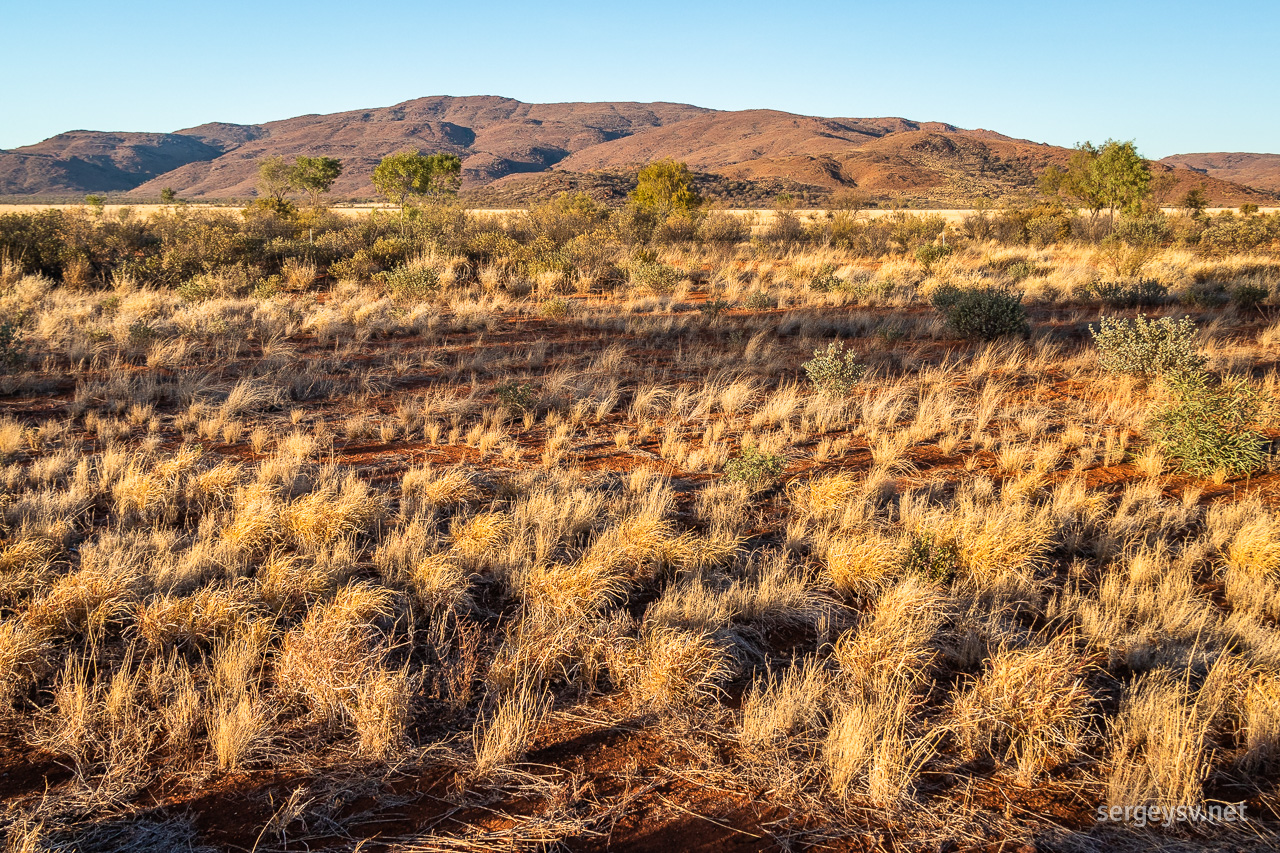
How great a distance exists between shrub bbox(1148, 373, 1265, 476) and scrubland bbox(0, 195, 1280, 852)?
5 centimetres

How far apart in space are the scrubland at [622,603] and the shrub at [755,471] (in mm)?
29

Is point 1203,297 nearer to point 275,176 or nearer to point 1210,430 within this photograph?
point 1210,430

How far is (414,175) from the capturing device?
4419cm

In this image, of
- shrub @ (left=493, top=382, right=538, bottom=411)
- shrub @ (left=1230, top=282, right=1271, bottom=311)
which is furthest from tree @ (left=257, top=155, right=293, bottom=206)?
shrub @ (left=1230, top=282, right=1271, bottom=311)

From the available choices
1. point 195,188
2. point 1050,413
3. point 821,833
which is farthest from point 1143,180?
point 195,188

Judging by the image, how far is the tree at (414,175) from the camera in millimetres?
42781

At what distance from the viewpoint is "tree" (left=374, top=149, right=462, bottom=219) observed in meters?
42.8

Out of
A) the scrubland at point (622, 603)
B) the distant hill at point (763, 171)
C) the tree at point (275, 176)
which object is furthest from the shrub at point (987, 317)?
the tree at point (275, 176)

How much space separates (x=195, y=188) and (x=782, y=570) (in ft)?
719

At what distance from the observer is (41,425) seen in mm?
6258

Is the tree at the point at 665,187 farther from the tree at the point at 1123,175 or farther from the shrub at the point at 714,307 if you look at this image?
the shrub at the point at 714,307

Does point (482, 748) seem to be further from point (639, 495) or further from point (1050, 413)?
point (1050, 413)

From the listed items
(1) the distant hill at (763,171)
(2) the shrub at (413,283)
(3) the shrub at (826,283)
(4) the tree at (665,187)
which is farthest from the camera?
(1) the distant hill at (763,171)

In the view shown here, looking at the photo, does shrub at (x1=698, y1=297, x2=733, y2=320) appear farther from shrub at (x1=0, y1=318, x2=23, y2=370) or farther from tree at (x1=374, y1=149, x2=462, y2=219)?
tree at (x1=374, y1=149, x2=462, y2=219)
